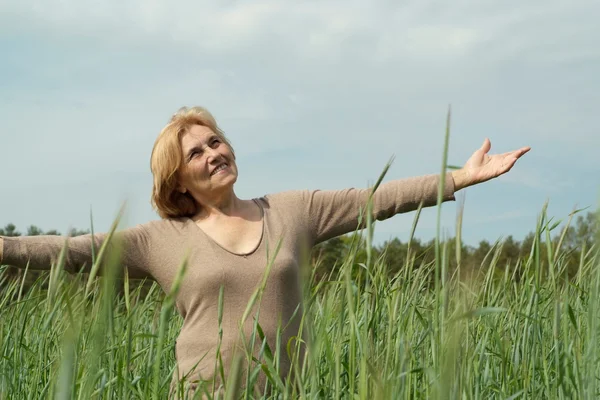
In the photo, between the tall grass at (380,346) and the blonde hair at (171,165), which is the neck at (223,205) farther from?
the tall grass at (380,346)

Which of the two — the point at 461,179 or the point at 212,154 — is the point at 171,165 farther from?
the point at 461,179

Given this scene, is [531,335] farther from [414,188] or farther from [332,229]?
[332,229]

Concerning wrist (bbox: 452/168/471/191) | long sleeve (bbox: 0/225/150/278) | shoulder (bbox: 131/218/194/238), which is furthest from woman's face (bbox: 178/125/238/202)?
wrist (bbox: 452/168/471/191)

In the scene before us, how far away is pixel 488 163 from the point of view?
9.27 ft

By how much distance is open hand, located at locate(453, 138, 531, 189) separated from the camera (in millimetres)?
2771

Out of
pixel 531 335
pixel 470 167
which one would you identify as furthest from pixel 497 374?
pixel 470 167

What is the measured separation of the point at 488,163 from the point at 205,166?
3.99ft

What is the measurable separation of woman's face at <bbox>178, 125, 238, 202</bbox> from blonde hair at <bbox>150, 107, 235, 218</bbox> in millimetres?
37

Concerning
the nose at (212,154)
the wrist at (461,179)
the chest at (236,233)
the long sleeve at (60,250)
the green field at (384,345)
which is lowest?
the green field at (384,345)

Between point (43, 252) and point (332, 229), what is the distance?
1.25 metres

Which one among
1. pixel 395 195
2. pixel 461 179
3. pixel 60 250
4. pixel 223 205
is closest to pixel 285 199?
pixel 223 205

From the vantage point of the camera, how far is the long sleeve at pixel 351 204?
3.02 metres

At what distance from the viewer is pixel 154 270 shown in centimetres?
309

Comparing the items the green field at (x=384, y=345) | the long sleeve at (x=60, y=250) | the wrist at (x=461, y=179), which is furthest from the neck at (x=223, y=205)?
the wrist at (x=461, y=179)
